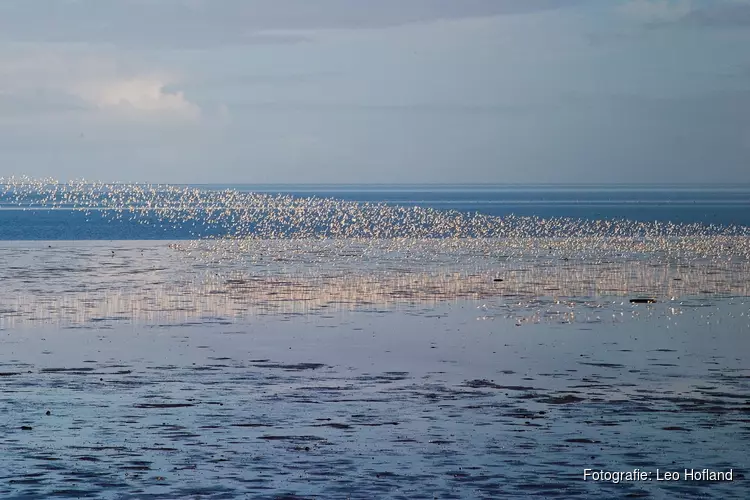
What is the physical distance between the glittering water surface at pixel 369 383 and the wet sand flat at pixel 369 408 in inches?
2.0

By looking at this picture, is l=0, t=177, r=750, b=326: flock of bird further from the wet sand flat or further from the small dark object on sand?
the wet sand flat

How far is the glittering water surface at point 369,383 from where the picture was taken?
1444cm

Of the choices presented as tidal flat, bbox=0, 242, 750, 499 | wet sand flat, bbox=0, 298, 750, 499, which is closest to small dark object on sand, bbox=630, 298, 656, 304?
tidal flat, bbox=0, 242, 750, 499

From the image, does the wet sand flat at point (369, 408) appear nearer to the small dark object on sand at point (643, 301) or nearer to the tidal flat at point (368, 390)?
the tidal flat at point (368, 390)

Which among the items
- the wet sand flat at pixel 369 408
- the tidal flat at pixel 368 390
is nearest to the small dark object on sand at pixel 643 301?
the tidal flat at pixel 368 390

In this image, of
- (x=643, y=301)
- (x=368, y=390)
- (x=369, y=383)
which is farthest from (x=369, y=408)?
(x=643, y=301)

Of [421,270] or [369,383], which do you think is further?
[421,270]

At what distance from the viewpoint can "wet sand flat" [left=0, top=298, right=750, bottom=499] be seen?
14.1 m

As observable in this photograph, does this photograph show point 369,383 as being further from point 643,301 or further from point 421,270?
point 421,270

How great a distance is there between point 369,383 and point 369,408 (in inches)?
93.6

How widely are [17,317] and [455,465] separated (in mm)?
18292

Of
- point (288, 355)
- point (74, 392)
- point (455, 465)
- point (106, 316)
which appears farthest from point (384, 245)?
point (455, 465)

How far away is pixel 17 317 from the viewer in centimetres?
3039

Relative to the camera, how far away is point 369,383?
2072 centimetres
